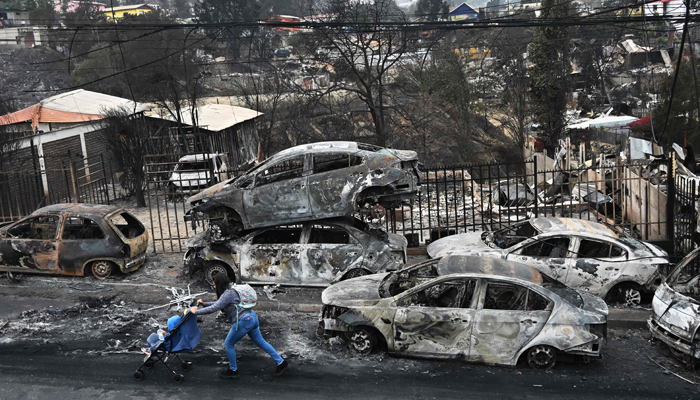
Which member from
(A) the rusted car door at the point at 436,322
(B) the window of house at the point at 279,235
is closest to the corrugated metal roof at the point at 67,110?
(B) the window of house at the point at 279,235

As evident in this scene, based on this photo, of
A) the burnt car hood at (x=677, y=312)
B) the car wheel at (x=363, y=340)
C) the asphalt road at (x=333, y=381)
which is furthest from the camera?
the car wheel at (x=363, y=340)

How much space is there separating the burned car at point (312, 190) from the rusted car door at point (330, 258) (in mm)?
514

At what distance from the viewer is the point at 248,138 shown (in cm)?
2952

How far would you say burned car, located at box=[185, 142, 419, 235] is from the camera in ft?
34.5

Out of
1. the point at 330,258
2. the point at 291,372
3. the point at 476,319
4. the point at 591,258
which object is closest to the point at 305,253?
the point at 330,258

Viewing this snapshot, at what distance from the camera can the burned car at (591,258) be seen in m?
9.54

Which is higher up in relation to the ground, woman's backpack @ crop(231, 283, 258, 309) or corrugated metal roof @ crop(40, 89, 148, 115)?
corrugated metal roof @ crop(40, 89, 148, 115)

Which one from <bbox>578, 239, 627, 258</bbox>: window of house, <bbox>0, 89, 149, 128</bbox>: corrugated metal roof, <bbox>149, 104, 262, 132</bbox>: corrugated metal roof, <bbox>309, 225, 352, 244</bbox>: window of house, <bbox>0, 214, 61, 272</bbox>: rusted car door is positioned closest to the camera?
<bbox>578, 239, 627, 258</bbox>: window of house

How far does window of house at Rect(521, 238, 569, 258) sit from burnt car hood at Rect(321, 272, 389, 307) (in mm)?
2887

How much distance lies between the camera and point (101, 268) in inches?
441

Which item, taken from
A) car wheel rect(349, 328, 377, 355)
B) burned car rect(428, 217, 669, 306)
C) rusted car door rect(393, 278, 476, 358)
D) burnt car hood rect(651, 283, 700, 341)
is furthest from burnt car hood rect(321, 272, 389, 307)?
burnt car hood rect(651, 283, 700, 341)

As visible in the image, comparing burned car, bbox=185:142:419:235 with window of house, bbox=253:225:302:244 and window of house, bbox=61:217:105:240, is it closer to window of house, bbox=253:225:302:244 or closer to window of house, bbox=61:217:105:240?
window of house, bbox=253:225:302:244

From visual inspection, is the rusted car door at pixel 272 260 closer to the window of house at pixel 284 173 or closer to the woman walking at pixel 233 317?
the window of house at pixel 284 173

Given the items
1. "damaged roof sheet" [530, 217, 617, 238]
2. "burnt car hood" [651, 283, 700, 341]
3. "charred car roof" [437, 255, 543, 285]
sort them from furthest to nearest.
Result: 1. "damaged roof sheet" [530, 217, 617, 238]
2. "charred car roof" [437, 255, 543, 285]
3. "burnt car hood" [651, 283, 700, 341]
